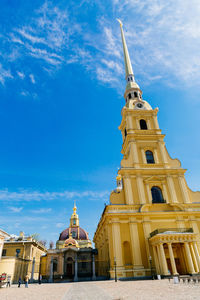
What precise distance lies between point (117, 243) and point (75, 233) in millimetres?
43653

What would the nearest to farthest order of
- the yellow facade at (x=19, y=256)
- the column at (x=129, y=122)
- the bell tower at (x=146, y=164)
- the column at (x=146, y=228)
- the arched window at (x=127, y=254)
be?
the arched window at (x=127, y=254) → the column at (x=146, y=228) → the bell tower at (x=146, y=164) → the column at (x=129, y=122) → the yellow facade at (x=19, y=256)

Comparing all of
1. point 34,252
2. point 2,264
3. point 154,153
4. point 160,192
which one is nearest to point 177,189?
point 160,192

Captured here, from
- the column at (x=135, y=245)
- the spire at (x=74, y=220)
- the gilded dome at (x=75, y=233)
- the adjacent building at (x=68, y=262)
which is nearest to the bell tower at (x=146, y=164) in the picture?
the column at (x=135, y=245)

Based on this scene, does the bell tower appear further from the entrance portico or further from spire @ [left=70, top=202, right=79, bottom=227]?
spire @ [left=70, top=202, right=79, bottom=227]

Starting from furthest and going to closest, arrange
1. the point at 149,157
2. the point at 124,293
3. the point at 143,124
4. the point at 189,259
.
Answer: the point at 143,124 < the point at 149,157 < the point at 189,259 < the point at 124,293

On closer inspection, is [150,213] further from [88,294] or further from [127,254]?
[88,294]

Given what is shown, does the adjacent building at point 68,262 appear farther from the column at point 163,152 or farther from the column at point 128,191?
the column at point 163,152

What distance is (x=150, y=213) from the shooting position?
27.3 metres

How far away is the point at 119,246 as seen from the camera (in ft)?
83.4

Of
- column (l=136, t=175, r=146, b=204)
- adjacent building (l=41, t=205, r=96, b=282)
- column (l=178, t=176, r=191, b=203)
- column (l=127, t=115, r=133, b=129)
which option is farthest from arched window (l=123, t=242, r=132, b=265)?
adjacent building (l=41, t=205, r=96, b=282)

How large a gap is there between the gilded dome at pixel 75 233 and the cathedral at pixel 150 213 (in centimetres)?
3796

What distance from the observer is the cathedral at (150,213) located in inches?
942

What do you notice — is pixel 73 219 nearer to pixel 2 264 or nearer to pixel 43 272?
pixel 43 272

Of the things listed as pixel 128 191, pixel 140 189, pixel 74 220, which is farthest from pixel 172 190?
pixel 74 220
